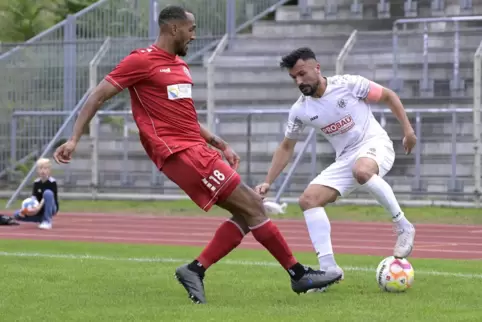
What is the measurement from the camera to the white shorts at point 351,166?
9414mm

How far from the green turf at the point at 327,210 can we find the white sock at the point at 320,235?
924 centimetres

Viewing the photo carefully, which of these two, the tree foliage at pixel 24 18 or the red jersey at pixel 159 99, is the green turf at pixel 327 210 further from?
the red jersey at pixel 159 99

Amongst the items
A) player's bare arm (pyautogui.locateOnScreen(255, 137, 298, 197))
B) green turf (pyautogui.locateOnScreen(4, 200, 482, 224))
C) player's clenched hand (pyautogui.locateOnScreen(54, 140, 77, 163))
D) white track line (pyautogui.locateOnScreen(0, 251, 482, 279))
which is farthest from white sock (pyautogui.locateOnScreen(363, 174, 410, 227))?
green turf (pyautogui.locateOnScreen(4, 200, 482, 224))

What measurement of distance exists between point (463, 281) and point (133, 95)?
3.14m

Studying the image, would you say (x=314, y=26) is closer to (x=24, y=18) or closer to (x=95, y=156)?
(x=95, y=156)

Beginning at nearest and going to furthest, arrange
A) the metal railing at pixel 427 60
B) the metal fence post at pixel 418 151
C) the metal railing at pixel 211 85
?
the metal fence post at pixel 418 151 < the metal railing at pixel 427 60 < the metal railing at pixel 211 85

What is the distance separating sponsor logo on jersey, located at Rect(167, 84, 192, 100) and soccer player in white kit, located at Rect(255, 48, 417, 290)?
103 cm

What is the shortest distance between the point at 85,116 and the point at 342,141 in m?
2.48

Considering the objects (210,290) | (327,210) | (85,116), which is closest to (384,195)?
(210,290)

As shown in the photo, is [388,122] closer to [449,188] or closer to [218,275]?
[449,188]

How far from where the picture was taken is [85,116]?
8062 mm

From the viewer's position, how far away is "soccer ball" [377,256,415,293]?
28.5ft

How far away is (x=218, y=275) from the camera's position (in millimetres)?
9938

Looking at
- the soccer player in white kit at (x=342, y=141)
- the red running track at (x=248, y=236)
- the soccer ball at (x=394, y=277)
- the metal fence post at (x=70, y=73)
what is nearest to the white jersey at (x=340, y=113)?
the soccer player in white kit at (x=342, y=141)
